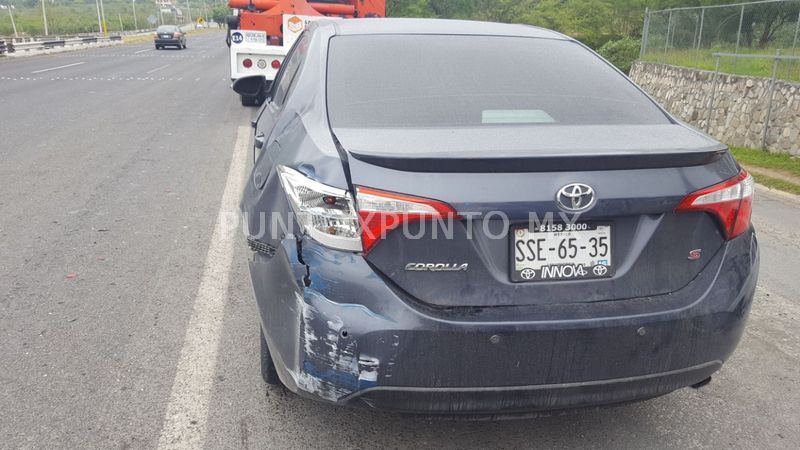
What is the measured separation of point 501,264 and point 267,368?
1.25 m

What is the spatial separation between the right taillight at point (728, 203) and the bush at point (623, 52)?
70.5 ft

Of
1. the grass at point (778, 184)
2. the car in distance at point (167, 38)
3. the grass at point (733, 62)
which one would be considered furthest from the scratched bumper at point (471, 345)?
the car in distance at point (167, 38)

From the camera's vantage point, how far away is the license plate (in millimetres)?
2365

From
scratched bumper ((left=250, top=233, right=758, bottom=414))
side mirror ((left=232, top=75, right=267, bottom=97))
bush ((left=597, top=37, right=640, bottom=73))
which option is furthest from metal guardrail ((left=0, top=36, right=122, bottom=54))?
scratched bumper ((left=250, top=233, right=758, bottom=414))

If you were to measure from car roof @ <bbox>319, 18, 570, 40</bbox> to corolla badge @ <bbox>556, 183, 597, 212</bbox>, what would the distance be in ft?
4.93

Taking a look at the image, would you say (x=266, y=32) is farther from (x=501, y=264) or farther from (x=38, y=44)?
(x=38, y=44)

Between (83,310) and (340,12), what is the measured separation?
12547mm

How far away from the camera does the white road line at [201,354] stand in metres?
2.85

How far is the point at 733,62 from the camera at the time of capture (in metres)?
12.8

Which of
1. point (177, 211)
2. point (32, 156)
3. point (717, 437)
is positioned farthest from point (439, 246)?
point (32, 156)

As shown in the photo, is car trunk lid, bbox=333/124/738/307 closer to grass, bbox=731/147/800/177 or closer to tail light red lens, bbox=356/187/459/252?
tail light red lens, bbox=356/187/459/252

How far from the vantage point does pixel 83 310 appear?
3975mm

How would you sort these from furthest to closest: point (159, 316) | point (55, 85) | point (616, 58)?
point (616, 58) < point (55, 85) < point (159, 316)

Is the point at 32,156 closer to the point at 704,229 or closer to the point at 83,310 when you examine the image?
the point at 83,310
